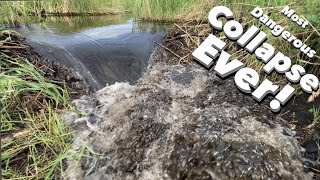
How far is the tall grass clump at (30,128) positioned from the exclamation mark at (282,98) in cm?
145

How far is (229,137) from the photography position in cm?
180

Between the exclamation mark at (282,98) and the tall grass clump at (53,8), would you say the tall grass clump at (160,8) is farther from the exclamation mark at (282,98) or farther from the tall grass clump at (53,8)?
the exclamation mark at (282,98)

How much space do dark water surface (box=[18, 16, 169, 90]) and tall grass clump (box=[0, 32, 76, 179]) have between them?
0.59 meters

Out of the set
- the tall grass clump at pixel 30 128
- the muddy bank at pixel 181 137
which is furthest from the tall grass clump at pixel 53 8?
the muddy bank at pixel 181 137

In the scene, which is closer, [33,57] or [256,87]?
[256,87]

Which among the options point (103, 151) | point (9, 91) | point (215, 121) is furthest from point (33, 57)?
point (215, 121)

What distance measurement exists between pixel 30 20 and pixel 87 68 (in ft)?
7.40

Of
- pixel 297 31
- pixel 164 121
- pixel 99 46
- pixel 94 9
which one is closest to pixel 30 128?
pixel 164 121

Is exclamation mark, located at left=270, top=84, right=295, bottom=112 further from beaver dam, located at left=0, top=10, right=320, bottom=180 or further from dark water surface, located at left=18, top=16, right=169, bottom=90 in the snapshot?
dark water surface, located at left=18, top=16, right=169, bottom=90

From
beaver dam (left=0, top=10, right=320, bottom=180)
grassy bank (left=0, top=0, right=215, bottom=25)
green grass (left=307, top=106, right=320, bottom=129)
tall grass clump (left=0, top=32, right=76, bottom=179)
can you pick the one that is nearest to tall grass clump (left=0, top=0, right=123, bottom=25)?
grassy bank (left=0, top=0, right=215, bottom=25)

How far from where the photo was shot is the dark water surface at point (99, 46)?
2.84 m

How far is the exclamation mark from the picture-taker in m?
2.18

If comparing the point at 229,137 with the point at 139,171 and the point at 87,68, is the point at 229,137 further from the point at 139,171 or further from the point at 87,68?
the point at 87,68

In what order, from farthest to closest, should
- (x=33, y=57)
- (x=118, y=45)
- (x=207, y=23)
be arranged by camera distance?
1. (x=207, y=23)
2. (x=118, y=45)
3. (x=33, y=57)
